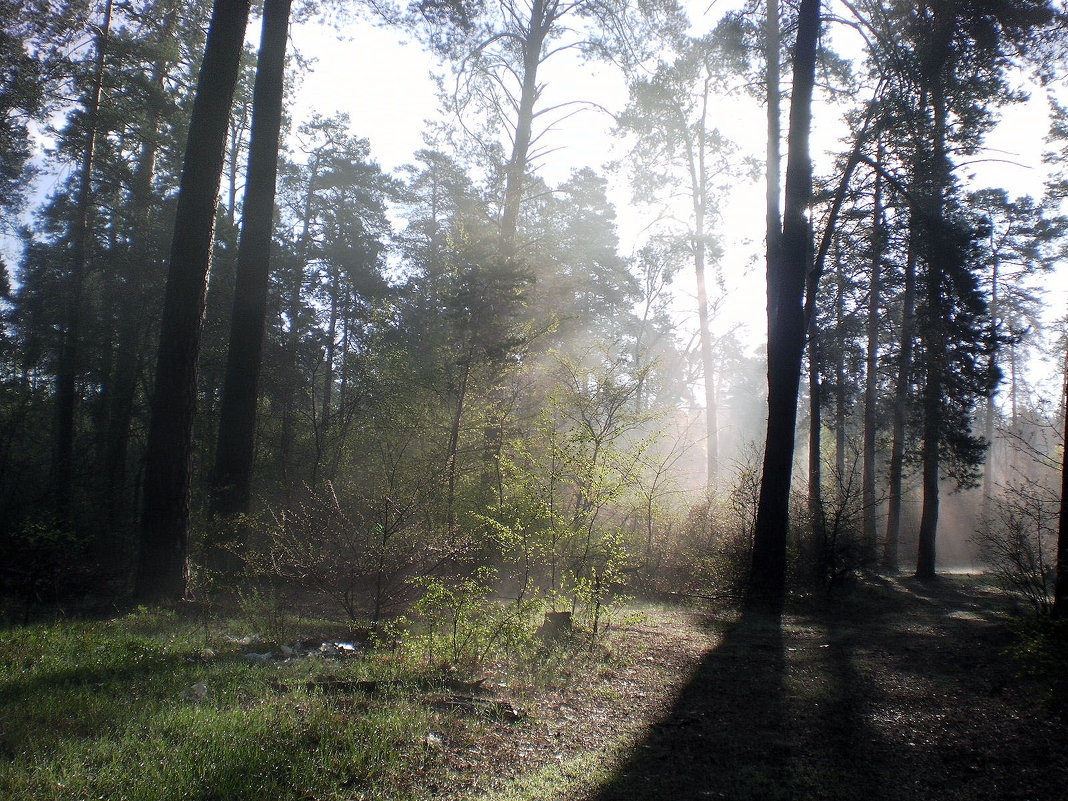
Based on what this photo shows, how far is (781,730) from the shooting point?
428 cm

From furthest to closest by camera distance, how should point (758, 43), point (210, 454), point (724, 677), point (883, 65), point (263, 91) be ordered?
point (210, 454)
point (758, 43)
point (883, 65)
point (263, 91)
point (724, 677)

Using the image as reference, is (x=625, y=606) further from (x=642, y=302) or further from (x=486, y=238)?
(x=642, y=302)

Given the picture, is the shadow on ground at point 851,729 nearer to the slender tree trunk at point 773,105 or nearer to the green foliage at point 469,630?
the green foliage at point 469,630

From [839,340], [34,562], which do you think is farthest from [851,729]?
[839,340]

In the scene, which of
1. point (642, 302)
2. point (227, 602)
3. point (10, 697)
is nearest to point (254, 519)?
point (227, 602)

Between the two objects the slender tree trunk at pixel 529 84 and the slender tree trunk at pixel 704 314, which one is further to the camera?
the slender tree trunk at pixel 704 314

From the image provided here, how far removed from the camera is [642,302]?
2978 cm

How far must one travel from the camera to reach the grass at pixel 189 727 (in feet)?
9.66

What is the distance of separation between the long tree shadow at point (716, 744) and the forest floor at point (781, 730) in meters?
0.01

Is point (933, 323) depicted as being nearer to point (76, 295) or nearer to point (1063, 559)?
point (1063, 559)

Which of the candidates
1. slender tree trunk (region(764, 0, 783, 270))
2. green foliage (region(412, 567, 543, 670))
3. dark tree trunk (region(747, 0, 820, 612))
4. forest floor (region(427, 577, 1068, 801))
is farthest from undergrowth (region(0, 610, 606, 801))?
slender tree trunk (region(764, 0, 783, 270))

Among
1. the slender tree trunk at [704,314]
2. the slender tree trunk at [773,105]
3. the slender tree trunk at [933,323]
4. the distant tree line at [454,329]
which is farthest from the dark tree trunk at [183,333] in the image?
the slender tree trunk at [704,314]

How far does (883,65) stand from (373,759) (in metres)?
12.2

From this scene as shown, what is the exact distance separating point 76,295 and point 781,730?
59.6 feet
